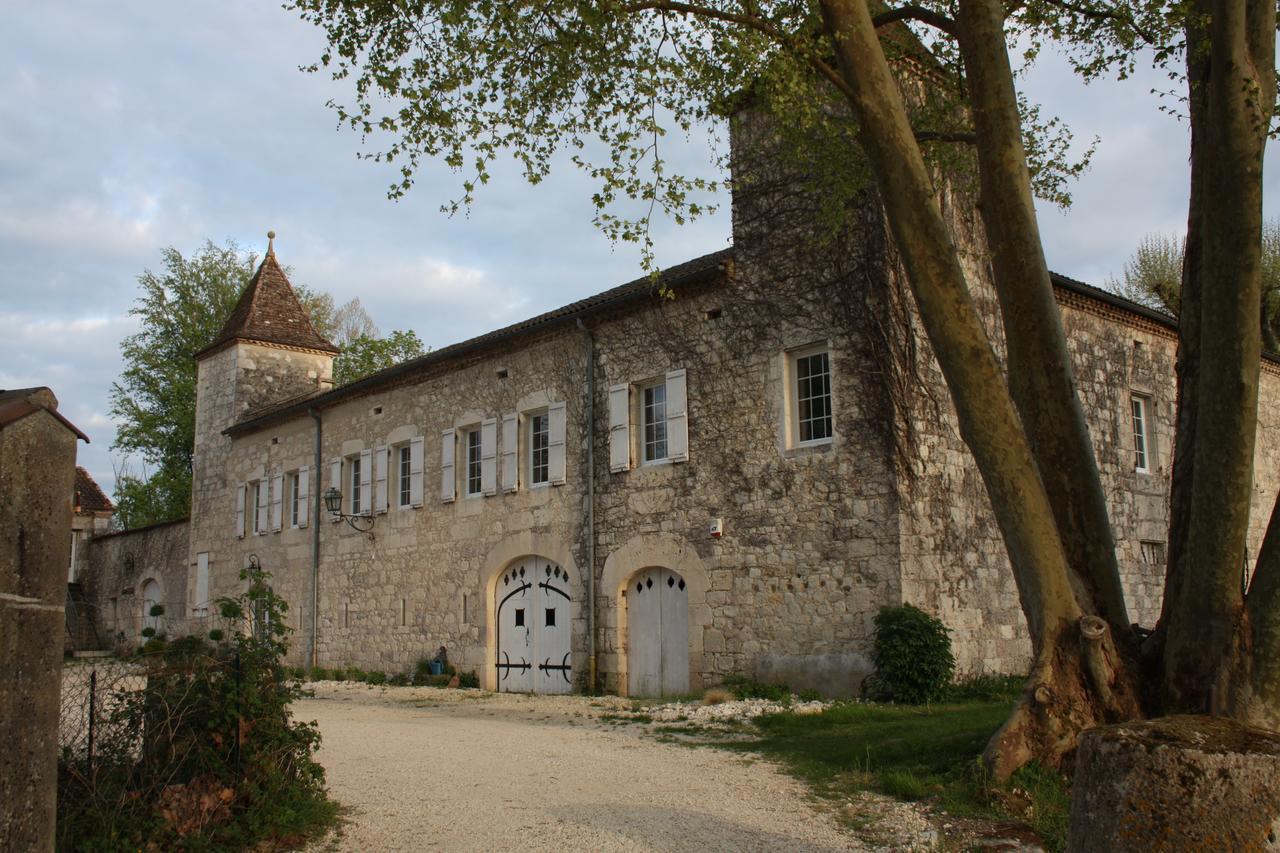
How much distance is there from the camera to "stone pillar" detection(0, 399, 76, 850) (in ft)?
11.1

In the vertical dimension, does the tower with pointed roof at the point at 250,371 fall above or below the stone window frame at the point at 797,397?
above

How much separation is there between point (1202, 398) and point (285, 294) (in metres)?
22.9

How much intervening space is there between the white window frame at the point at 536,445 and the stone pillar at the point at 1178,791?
1219 cm

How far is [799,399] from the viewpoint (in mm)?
12625

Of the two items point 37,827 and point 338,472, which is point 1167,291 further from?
point 37,827

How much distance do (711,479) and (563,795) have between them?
6.65 meters

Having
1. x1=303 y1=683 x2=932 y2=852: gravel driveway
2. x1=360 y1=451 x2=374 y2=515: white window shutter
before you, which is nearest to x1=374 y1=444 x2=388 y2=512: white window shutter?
x1=360 y1=451 x2=374 y2=515: white window shutter

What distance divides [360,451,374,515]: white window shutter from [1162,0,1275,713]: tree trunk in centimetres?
1468

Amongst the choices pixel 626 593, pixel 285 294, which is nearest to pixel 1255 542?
pixel 626 593

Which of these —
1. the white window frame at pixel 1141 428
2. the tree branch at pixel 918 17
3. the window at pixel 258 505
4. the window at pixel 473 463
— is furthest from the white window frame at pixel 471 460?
the tree branch at pixel 918 17

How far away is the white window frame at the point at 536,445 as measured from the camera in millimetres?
15477

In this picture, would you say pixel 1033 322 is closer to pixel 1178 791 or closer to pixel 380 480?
pixel 1178 791

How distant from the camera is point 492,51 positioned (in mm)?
8031

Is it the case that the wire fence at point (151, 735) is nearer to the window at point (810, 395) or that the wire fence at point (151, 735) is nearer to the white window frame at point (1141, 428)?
the window at point (810, 395)
